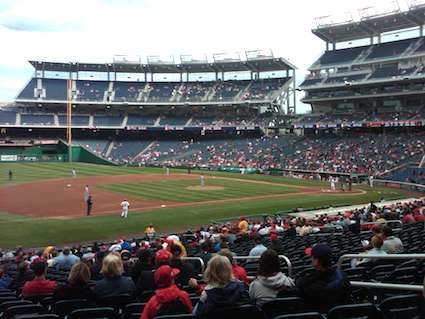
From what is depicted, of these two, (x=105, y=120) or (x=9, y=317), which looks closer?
(x=9, y=317)

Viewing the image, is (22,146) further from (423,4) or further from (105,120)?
(423,4)

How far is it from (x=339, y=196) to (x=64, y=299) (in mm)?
38291

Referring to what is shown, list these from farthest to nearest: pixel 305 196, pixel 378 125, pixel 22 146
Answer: pixel 22 146, pixel 378 125, pixel 305 196

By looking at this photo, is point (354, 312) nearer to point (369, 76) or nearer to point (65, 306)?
point (65, 306)

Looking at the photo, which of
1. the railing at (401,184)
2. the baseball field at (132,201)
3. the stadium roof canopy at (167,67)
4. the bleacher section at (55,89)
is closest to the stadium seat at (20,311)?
the baseball field at (132,201)

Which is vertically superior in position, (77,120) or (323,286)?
(77,120)

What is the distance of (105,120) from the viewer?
93438 millimetres

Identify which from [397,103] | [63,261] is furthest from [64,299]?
[397,103]

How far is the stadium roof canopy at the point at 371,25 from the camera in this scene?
64625 mm

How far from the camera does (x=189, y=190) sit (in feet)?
147

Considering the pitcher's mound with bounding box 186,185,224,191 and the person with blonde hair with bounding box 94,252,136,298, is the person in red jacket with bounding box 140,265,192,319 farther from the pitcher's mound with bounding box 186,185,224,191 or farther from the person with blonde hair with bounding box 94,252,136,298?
the pitcher's mound with bounding box 186,185,224,191

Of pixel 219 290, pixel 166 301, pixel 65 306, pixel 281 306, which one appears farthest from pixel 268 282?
pixel 65 306

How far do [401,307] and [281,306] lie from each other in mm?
1160

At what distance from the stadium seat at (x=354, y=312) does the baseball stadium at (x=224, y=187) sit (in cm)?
1
